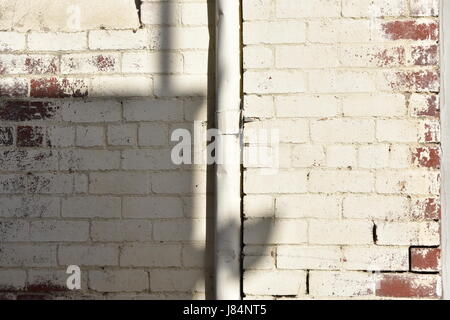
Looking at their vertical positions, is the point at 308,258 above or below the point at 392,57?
below

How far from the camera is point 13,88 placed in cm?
329

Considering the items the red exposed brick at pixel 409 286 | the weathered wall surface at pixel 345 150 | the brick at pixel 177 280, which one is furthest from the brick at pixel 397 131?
the brick at pixel 177 280

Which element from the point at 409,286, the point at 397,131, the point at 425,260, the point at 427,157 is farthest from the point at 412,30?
the point at 409,286

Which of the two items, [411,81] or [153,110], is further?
[153,110]

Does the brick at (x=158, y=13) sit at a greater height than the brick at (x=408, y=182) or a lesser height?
greater

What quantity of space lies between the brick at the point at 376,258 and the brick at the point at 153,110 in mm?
924

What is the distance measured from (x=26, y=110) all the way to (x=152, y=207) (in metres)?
0.70

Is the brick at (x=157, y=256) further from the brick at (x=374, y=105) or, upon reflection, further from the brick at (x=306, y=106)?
the brick at (x=374, y=105)

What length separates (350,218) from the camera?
3098 millimetres

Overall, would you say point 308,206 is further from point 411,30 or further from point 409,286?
point 411,30

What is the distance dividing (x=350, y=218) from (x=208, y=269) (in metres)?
0.65

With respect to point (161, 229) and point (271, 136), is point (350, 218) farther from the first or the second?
point (161, 229)

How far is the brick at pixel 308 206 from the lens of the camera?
10.2 ft

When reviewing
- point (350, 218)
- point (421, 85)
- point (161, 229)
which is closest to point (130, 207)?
point (161, 229)
